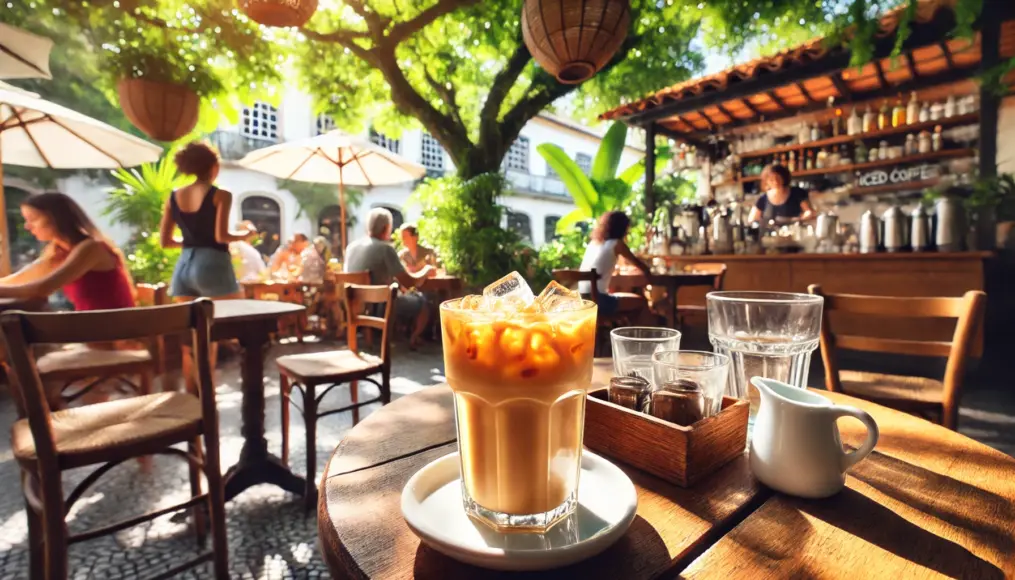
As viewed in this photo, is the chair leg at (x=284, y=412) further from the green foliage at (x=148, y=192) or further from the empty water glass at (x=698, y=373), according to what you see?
the green foliage at (x=148, y=192)

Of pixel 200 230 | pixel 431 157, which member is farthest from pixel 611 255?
A: pixel 431 157

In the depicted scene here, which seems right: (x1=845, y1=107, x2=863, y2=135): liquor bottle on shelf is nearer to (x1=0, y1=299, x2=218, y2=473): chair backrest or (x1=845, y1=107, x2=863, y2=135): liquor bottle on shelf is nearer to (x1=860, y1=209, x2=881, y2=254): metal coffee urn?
(x1=860, y1=209, x2=881, y2=254): metal coffee urn

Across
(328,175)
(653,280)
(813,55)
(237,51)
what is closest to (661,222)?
(653,280)

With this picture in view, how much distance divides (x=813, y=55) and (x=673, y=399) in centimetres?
511

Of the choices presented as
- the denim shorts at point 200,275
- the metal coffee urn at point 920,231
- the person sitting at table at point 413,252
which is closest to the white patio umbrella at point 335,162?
the person sitting at table at point 413,252

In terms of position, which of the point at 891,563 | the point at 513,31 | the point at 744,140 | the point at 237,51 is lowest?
the point at 891,563

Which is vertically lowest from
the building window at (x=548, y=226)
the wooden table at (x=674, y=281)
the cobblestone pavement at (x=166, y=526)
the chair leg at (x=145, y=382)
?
the cobblestone pavement at (x=166, y=526)

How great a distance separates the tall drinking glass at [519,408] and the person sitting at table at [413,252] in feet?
17.7

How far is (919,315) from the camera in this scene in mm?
1489

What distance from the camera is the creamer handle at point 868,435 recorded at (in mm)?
583

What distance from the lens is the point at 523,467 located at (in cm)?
60

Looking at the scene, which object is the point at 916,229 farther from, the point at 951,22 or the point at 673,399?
the point at 673,399

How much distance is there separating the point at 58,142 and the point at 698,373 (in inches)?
189

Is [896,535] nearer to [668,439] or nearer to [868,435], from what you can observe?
[868,435]
